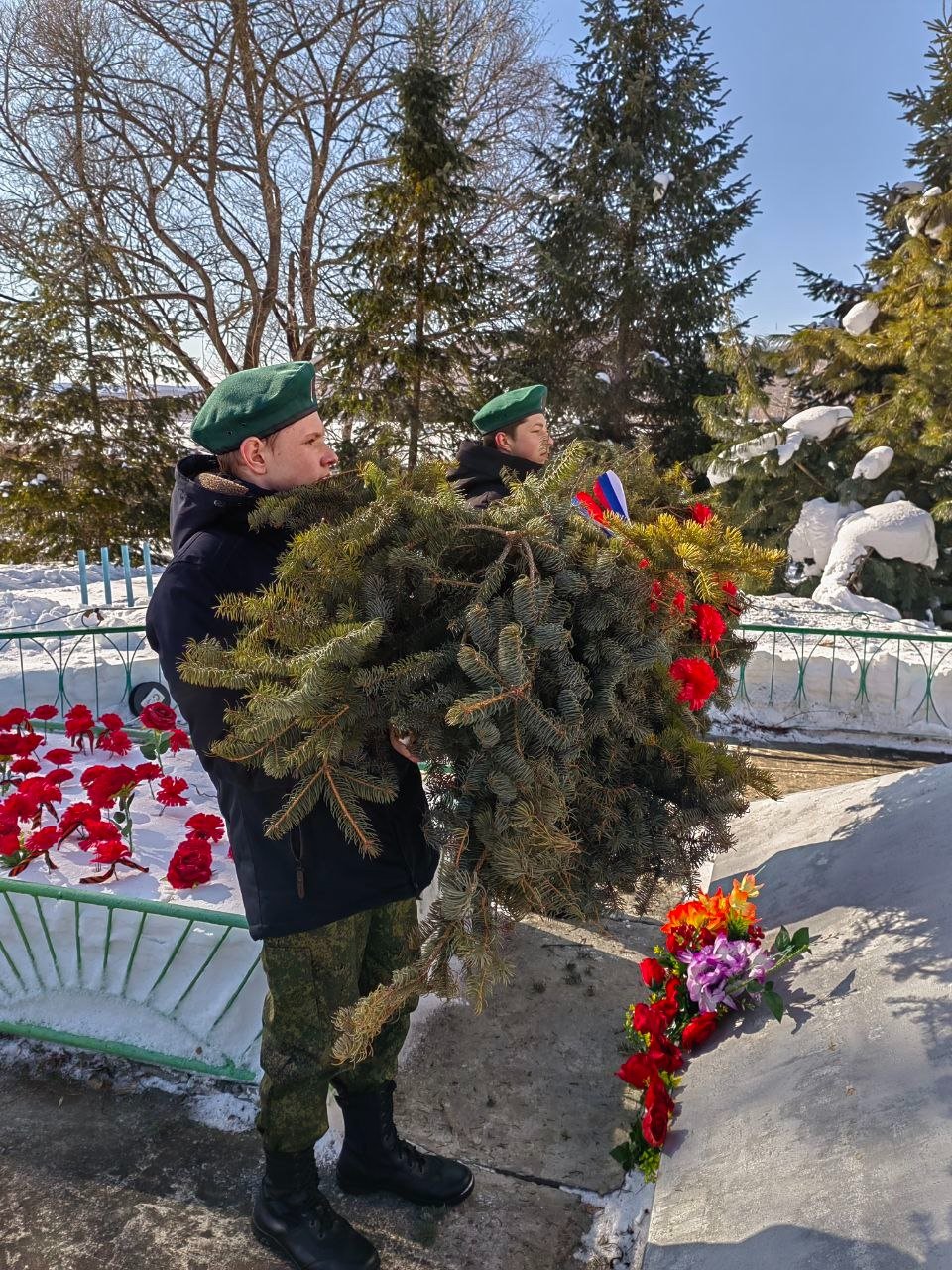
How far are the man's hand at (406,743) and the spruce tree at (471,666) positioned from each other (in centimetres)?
4

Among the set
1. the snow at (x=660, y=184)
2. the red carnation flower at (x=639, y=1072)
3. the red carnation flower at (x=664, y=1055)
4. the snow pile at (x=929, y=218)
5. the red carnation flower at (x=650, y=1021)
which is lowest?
the red carnation flower at (x=639, y=1072)

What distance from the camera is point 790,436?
31.4 feet

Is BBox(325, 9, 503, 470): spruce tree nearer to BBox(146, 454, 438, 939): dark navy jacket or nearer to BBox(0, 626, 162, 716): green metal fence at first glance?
BBox(0, 626, 162, 716): green metal fence

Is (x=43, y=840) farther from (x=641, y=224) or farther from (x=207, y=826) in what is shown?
(x=641, y=224)

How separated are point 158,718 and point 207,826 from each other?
880 mm

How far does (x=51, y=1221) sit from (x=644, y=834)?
1.64 metres

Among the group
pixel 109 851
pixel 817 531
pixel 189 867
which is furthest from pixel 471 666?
pixel 817 531

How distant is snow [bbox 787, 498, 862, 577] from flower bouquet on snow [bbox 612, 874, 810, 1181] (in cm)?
722

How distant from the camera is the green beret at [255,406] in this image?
1806 mm

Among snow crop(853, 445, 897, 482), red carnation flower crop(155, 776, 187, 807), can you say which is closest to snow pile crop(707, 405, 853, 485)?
snow crop(853, 445, 897, 482)

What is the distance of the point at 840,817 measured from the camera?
10.2ft

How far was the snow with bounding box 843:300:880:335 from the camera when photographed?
33.2ft

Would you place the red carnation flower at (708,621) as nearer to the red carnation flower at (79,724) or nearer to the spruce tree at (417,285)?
the red carnation flower at (79,724)

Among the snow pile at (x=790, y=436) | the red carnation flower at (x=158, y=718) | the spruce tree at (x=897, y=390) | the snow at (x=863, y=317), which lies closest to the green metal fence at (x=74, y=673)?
the red carnation flower at (x=158, y=718)
